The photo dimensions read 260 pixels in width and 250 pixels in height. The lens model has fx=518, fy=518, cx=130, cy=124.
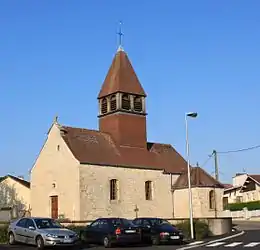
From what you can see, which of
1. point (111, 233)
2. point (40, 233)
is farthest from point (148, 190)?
point (40, 233)

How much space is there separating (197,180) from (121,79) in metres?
12.2

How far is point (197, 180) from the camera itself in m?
48.8

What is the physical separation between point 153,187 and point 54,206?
9437 millimetres

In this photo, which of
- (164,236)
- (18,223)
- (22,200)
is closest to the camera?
(18,223)

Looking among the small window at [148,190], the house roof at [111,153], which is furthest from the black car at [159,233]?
the small window at [148,190]

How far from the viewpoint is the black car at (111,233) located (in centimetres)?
2600

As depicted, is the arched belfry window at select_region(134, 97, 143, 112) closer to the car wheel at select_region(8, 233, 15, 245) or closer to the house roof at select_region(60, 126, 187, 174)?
the house roof at select_region(60, 126, 187, 174)

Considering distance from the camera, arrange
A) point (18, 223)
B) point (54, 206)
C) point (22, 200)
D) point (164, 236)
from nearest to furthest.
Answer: point (18, 223) → point (164, 236) → point (54, 206) → point (22, 200)

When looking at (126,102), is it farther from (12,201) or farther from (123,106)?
(12,201)

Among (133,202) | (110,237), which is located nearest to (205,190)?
(133,202)

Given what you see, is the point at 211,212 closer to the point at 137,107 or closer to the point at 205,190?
the point at 205,190

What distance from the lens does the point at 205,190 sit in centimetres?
4856

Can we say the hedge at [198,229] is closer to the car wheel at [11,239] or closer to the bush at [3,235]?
the bush at [3,235]

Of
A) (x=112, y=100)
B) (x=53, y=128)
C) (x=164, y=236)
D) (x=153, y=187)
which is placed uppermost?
(x=112, y=100)
